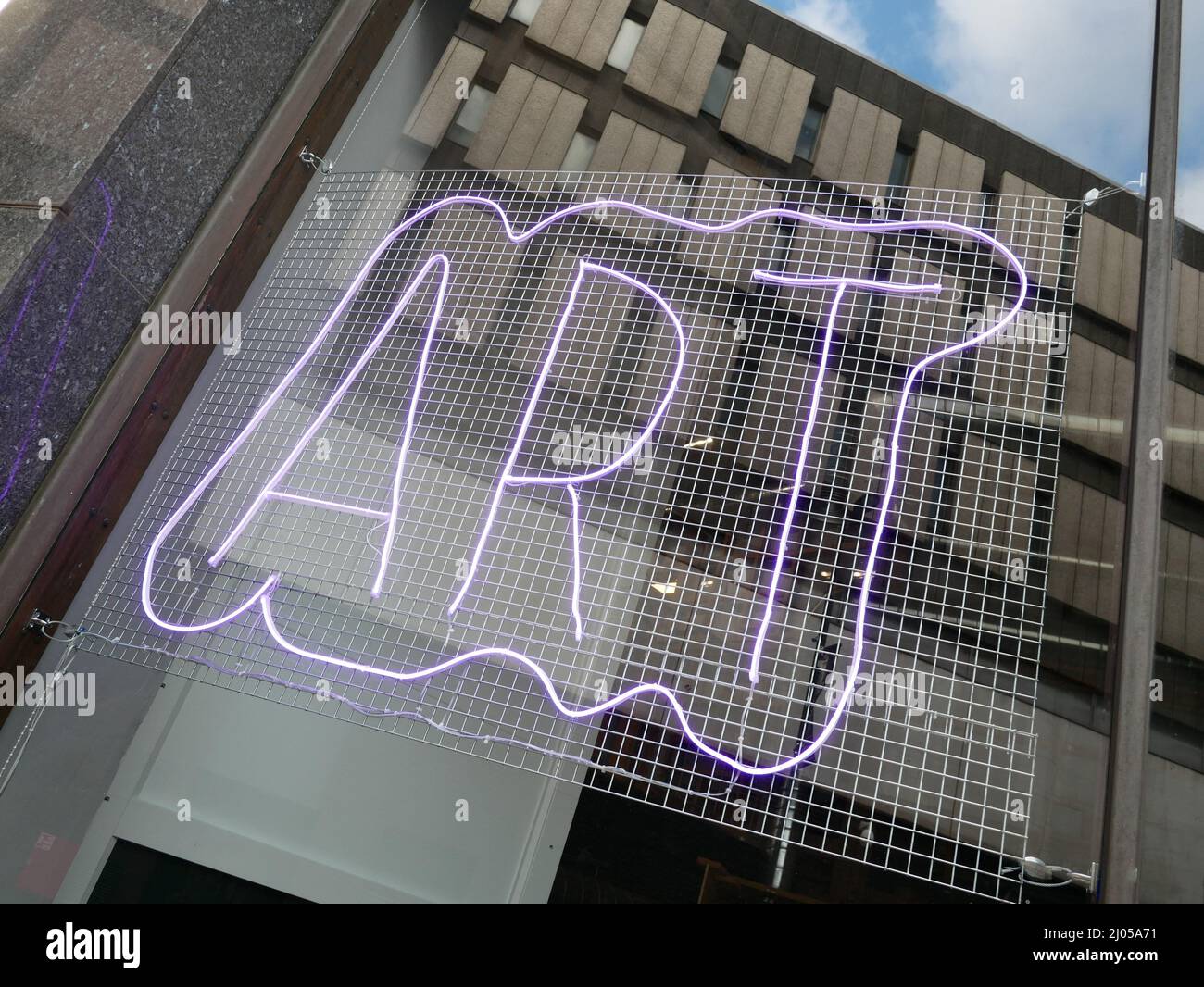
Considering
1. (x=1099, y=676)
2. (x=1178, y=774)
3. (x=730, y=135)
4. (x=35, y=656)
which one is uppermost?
(x=730, y=135)

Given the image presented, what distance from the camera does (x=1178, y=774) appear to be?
1.35 meters

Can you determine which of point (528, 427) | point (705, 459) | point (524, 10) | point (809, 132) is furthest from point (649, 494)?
point (524, 10)

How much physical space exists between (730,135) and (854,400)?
33.1 inches

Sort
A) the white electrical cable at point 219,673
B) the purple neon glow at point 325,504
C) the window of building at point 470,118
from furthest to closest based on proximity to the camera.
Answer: the window of building at point 470,118
the purple neon glow at point 325,504
the white electrical cable at point 219,673

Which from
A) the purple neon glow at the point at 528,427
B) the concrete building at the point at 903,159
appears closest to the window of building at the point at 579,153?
the concrete building at the point at 903,159

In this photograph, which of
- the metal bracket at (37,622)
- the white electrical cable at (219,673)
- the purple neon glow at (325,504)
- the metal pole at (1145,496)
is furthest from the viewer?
the metal bracket at (37,622)

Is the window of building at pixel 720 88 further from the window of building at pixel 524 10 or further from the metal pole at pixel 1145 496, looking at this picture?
the metal pole at pixel 1145 496

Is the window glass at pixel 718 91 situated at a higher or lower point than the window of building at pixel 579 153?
higher

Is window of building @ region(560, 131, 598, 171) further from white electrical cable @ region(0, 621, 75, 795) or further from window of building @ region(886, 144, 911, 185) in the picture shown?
white electrical cable @ region(0, 621, 75, 795)

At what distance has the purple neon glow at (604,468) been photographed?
140 centimetres

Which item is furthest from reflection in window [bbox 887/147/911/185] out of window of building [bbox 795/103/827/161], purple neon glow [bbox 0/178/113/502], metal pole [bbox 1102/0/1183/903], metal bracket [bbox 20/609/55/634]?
metal bracket [bbox 20/609/55/634]

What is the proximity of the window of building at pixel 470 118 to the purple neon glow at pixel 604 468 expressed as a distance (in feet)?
0.98
